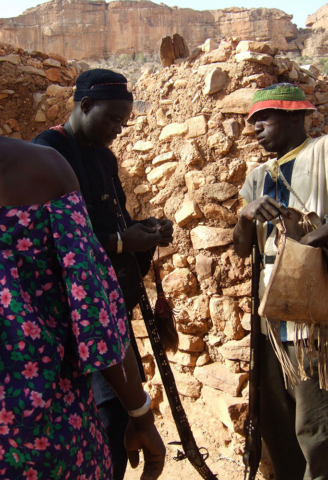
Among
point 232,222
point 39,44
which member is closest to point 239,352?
point 232,222

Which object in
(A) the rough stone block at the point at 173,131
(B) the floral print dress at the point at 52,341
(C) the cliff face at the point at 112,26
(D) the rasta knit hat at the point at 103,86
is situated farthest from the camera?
(C) the cliff face at the point at 112,26

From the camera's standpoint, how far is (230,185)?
2.79 m

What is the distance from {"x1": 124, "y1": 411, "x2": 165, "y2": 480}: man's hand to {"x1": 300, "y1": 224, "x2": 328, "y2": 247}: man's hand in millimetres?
971

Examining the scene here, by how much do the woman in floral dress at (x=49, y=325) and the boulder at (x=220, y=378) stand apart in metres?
1.63

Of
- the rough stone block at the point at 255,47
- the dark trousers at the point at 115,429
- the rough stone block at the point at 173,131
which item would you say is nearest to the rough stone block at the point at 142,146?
the rough stone block at the point at 173,131

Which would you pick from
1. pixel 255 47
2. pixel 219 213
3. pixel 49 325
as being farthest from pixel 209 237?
Answer: pixel 49 325

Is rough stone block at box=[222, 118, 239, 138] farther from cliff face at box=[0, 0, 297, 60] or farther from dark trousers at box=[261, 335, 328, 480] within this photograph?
cliff face at box=[0, 0, 297, 60]

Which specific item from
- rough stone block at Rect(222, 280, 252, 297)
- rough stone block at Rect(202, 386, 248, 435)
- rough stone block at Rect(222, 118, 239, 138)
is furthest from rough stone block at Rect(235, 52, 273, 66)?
rough stone block at Rect(202, 386, 248, 435)

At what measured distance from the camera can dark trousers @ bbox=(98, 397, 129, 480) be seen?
180cm

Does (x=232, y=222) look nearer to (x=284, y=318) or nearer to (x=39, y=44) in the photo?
(x=284, y=318)

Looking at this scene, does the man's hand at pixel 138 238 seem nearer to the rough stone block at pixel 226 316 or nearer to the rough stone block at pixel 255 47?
the rough stone block at pixel 226 316

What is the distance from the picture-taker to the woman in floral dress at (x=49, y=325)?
0.92 m

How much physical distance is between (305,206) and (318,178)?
0.44 ft

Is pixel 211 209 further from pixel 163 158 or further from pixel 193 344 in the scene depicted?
pixel 193 344
